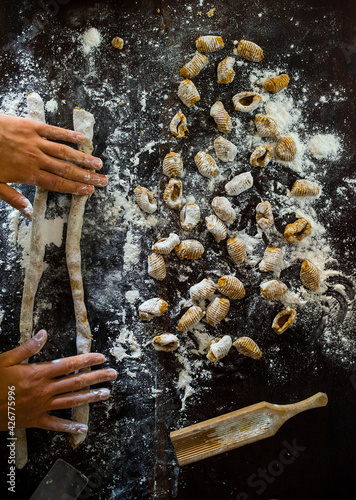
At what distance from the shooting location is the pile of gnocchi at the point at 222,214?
1227 millimetres

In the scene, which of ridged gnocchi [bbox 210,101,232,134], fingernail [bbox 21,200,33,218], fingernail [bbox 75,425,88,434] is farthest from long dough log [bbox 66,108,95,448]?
ridged gnocchi [bbox 210,101,232,134]

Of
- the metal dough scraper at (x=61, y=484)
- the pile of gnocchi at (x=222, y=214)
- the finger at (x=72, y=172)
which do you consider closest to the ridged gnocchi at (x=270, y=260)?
the pile of gnocchi at (x=222, y=214)

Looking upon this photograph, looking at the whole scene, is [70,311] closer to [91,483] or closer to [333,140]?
[91,483]

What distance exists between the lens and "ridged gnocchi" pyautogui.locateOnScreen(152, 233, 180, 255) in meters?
1.22

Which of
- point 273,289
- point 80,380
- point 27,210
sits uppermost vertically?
point 27,210

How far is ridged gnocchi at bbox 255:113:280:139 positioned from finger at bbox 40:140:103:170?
1.82ft

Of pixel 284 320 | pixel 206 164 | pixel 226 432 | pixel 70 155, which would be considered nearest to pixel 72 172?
pixel 70 155

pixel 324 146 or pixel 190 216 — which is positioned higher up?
pixel 324 146

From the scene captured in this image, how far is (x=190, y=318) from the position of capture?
1216mm

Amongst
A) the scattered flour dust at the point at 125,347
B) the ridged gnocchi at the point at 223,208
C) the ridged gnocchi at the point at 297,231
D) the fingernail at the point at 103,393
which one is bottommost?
the fingernail at the point at 103,393

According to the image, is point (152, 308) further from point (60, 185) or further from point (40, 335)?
point (60, 185)

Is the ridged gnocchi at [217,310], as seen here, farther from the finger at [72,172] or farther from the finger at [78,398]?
the finger at [72,172]

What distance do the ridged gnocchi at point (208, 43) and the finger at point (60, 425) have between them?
1311mm

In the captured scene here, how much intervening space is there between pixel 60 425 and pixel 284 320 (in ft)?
2.64
